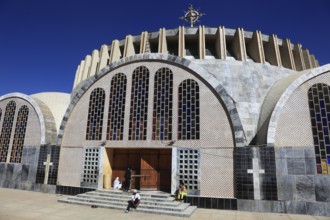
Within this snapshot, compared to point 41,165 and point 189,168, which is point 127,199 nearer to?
point 189,168

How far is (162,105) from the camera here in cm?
1511

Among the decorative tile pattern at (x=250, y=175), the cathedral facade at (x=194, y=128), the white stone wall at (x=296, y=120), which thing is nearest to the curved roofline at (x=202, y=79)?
the cathedral facade at (x=194, y=128)

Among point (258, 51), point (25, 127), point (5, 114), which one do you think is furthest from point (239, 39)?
point (5, 114)

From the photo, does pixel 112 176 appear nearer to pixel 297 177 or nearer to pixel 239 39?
pixel 297 177

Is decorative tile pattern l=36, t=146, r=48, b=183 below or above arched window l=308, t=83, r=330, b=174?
below

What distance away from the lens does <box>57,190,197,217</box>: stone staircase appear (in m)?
11.6

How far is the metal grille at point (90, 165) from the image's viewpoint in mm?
15516

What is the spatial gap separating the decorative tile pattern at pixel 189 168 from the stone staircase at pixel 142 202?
111 cm

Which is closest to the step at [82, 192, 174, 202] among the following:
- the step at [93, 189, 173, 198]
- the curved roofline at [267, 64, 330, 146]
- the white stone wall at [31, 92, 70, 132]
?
the step at [93, 189, 173, 198]

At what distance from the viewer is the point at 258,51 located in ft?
66.1

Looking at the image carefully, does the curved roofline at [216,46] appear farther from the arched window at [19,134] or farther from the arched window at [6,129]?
the arched window at [6,129]

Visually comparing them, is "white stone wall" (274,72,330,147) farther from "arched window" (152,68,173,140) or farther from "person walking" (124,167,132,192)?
"person walking" (124,167,132,192)

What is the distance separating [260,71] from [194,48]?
242 inches

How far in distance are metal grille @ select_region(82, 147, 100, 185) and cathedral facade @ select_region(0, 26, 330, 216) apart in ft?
0.22
